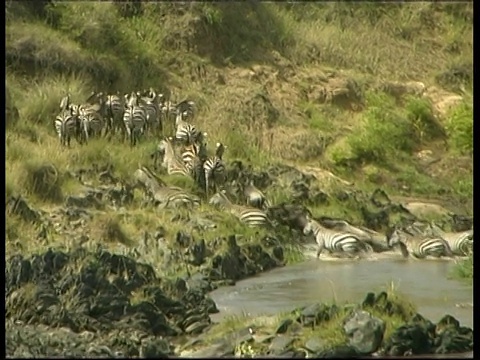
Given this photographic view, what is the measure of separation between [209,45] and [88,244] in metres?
7.64

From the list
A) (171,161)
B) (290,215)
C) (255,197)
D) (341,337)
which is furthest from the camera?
(171,161)

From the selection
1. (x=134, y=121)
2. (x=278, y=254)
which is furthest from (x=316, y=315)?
(x=134, y=121)

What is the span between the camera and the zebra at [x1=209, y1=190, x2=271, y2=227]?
36.5ft

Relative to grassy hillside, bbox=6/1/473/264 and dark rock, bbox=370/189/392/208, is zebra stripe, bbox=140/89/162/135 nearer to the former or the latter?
grassy hillside, bbox=6/1/473/264

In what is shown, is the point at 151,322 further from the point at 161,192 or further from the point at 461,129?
the point at 461,129

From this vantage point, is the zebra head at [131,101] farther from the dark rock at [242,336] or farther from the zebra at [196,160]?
the dark rock at [242,336]

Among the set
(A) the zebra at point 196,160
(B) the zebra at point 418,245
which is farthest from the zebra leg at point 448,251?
(A) the zebra at point 196,160

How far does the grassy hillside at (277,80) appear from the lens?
13453 millimetres

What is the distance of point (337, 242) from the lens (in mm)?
10773

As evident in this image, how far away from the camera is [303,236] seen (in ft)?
36.7

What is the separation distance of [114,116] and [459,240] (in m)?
4.77

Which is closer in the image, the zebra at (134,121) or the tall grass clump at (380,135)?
the zebra at (134,121)

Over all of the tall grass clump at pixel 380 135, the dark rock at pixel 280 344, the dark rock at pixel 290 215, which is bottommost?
the tall grass clump at pixel 380 135
